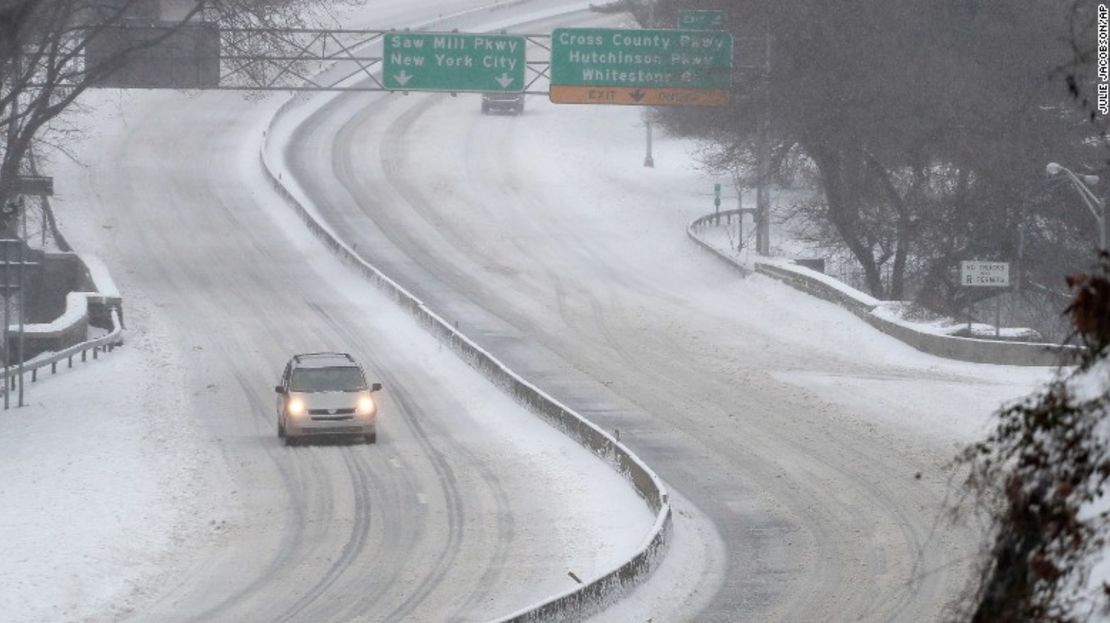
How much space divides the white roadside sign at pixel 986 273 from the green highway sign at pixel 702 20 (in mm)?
14560

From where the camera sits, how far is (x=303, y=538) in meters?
22.6

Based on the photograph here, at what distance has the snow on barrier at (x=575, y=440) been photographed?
58.1ft

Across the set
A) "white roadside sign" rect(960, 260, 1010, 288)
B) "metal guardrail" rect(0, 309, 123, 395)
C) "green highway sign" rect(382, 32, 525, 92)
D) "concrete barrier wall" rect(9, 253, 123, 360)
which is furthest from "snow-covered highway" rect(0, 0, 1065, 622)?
"green highway sign" rect(382, 32, 525, 92)

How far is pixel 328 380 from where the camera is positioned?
29672mm

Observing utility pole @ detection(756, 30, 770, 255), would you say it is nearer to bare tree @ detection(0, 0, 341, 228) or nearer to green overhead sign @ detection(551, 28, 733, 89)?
green overhead sign @ detection(551, 28, 733, 89)

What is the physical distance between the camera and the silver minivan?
94.3 ft

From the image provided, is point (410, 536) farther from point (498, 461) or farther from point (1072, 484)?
point (1072, 484)

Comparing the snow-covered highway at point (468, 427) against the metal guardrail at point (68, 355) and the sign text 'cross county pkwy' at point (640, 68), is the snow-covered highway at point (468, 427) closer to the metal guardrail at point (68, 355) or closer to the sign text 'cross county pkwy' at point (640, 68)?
the metal guardrail at point (68, 355)

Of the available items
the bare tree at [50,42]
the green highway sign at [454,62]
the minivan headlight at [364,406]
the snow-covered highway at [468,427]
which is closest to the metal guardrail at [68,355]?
the snow-covered highway at [468,427]

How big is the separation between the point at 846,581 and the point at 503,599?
4.35m

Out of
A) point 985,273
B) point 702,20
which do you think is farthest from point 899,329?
point 702,20

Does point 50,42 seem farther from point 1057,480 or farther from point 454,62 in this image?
point 1057,480

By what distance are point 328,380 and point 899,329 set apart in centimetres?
1604

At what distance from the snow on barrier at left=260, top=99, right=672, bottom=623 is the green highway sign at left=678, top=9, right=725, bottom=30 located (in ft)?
38.2
